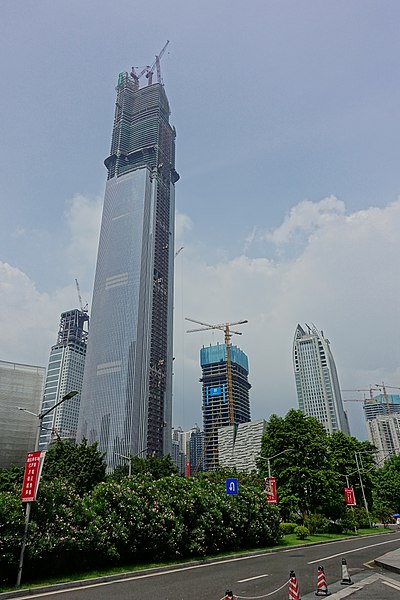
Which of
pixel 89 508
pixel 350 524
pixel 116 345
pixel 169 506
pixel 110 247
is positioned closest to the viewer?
pixel 89 508

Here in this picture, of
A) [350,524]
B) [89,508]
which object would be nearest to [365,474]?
[350,524]

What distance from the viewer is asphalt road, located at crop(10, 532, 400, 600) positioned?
12.4 metres

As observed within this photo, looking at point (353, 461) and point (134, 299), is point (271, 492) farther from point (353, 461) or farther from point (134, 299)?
point (134, 299)

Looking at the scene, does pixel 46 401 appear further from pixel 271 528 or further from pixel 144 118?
pixel 271 528

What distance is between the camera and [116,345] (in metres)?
124

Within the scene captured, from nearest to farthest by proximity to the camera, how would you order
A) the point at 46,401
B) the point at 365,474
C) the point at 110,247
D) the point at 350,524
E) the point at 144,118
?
the point at 350,524
the point at 365,474
the point at 110,247
the point at 144,118
the point at 46,401

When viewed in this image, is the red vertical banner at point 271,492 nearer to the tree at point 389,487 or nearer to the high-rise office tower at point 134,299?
the tree at point 389,487

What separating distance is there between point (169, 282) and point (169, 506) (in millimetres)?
130668

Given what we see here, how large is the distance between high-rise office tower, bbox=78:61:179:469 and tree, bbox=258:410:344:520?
71077mm

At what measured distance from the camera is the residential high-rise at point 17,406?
6450 cm

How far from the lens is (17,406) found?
219 feet

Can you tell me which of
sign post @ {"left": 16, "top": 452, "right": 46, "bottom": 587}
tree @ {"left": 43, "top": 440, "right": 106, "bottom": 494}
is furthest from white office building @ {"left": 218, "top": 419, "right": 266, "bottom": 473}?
sign post @ {"left": 16, "top": 452, "right": 46, "bottom": 587}

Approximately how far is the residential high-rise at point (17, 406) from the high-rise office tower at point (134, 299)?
152 ft

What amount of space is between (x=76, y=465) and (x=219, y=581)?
124ft
